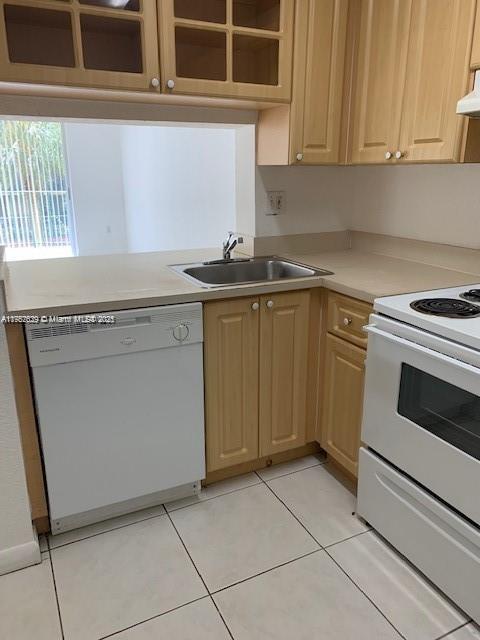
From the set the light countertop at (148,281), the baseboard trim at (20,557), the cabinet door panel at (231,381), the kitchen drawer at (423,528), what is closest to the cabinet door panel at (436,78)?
the light countertop at (148,281)

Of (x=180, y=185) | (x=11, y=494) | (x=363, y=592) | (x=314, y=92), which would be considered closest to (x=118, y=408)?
(x=11, y=494)

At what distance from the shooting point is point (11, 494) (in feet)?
5.29

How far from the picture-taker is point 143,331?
170 centimetres

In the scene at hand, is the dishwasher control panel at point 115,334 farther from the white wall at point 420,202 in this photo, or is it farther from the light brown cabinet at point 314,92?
the white wall at point 420,202

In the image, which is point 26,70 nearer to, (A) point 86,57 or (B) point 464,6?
(A) point 86,57

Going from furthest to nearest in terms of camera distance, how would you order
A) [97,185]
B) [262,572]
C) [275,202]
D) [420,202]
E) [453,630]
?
[97,185] < [275,202] < [420,202] < [262,572] < [453,630]

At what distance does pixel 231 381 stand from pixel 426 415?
78 cm

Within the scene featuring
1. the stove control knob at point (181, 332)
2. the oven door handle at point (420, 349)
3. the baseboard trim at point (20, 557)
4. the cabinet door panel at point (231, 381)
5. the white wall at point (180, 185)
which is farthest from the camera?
the white wall at point (180, 185)

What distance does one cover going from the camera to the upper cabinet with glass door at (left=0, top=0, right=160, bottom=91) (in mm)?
1562

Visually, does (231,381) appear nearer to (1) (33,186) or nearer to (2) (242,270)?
(2) (242,270)

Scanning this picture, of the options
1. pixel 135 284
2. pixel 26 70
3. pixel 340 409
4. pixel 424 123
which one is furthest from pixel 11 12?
pixel 340 409

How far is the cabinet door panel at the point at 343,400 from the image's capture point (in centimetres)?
190

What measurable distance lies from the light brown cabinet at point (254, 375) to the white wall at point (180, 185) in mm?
983

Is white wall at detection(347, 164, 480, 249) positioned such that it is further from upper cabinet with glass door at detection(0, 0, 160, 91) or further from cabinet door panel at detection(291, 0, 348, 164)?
upper cabinet with glass door at detection(0, 0, 160, 91)
